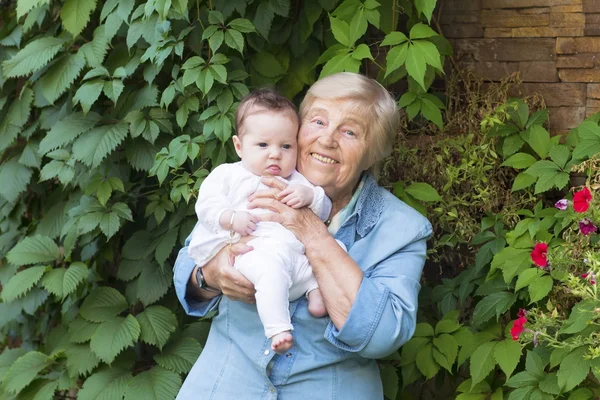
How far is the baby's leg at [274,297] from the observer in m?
2.04

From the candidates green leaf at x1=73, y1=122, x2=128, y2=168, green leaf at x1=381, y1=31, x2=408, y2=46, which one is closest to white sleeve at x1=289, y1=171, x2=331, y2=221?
green leaf at x1=381, y1=31, x2=408, y2=46

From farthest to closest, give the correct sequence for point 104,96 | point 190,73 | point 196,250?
point 104,96 < point 190,73 < point 196,250

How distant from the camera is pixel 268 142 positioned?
7.31ft

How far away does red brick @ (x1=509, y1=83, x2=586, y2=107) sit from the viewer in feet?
9.41

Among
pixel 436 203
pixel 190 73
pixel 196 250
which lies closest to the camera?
pixel 196 250

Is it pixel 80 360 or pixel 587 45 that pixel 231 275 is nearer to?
Answer: pixel 80 360

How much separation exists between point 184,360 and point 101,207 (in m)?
0.61

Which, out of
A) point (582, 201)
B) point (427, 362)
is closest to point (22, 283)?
point (427, 362)

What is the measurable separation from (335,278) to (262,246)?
7.6 inches

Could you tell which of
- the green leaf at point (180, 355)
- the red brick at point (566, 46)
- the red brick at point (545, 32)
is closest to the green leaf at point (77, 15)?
the green leaf at point (180, 355)

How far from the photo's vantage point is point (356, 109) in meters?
2.36

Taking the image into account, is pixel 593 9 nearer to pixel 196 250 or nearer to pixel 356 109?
pixel 356 109

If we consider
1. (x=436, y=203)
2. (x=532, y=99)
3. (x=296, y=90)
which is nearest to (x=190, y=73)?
(x=296, y=90)

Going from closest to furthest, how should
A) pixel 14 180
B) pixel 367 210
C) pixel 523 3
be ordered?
pixel 367 210 → pixel 523 3 → pixel 14 180
